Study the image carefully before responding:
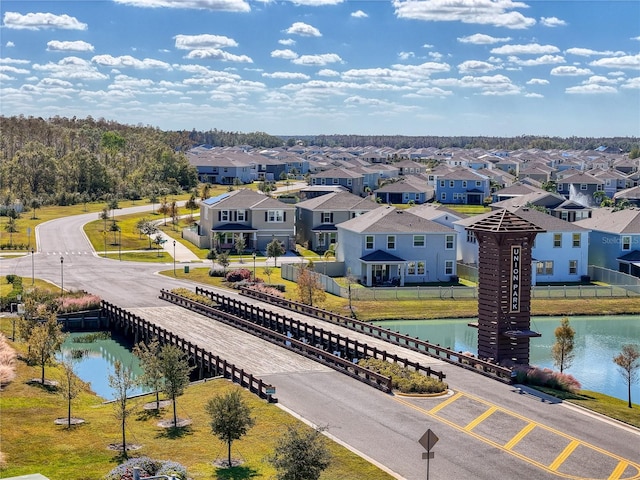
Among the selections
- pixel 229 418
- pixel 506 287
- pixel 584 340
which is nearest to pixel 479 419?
pixel 506 287

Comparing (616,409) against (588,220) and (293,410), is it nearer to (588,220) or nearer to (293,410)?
(293,410)

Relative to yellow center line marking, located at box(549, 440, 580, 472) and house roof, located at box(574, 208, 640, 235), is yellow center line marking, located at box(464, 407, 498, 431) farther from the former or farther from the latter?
house roof, located at box(574, 208, 640, 235)


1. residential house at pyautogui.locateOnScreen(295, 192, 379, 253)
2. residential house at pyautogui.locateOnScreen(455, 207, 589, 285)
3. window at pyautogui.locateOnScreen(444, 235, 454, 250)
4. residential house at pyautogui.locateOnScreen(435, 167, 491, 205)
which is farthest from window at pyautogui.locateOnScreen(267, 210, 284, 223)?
residential house at pyautogui.locateOnScreen(435, 167, 491, 205)

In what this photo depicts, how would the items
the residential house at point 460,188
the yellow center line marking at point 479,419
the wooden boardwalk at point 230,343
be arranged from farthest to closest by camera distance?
the residential house at point 460,188 → the wooden boardwalk at point 230,343 → the yellow center line marking at point 479,419

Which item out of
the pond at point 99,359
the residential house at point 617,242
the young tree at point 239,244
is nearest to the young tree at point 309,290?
the pond at point 99,359

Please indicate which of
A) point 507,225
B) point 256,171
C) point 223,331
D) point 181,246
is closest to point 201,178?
point 256,171

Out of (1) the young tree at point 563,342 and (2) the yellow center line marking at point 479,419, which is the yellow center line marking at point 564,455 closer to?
(2) the yellow center line marking at point 479,419
